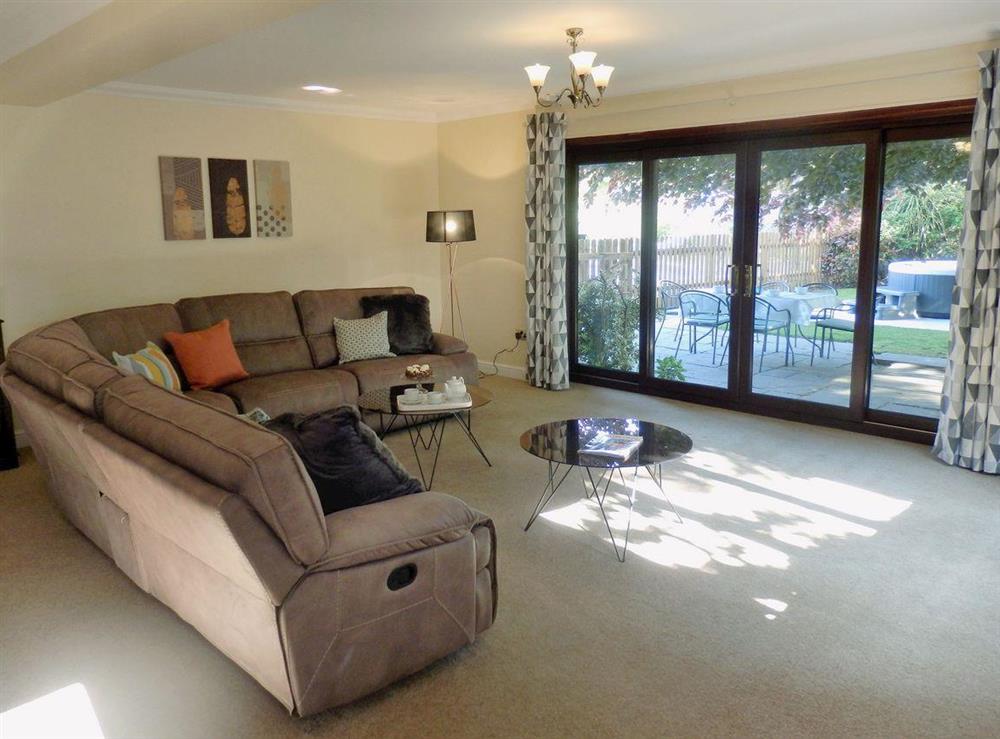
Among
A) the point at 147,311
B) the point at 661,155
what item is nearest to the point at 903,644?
the point at 661,155

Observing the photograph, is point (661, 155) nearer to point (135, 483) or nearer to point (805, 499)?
point (805, 499)

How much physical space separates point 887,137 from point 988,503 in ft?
7.57

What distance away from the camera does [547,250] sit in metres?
6.70

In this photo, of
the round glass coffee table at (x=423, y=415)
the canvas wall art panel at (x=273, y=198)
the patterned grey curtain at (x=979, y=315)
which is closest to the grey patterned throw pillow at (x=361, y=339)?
the round glass coffee table at (x=423, y=415)

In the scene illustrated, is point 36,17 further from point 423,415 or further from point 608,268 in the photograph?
point 608,268

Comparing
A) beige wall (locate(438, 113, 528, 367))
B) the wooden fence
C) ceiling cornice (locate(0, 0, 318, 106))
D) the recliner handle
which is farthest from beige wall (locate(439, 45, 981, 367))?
the recliner handle

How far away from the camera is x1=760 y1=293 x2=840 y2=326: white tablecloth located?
5.47 metres

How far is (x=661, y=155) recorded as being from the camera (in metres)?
6.17

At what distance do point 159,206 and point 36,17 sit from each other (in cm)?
263

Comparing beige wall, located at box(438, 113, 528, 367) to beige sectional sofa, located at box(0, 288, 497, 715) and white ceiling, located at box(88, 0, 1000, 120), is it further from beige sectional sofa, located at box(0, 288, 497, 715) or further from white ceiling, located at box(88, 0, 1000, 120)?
beige sectional sofa, located at box(0, 288, 497, 715)

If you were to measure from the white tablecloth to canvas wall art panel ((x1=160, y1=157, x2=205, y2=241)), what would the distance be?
13.7 feet

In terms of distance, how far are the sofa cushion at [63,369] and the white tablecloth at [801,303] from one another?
435cm

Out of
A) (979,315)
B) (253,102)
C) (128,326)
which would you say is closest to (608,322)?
(979,315)

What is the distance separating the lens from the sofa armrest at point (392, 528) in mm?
2342
